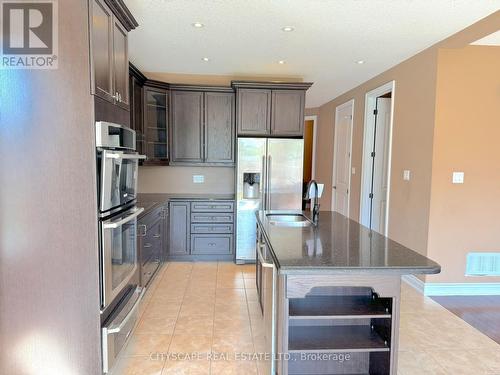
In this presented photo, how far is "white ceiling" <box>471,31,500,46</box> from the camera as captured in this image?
2874mm

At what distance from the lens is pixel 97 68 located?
6.11 ft

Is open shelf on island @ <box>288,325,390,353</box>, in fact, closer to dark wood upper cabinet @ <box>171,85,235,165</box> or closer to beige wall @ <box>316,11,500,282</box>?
beige wall @ <box>316,11,500,282</box>

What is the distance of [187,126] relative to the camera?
447 centimetres

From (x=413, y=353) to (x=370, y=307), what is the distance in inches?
39.9

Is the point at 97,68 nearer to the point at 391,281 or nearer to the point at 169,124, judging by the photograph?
the point at 391,281

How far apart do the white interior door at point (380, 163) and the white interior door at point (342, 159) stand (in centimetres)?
70

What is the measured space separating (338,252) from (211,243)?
9.24ft

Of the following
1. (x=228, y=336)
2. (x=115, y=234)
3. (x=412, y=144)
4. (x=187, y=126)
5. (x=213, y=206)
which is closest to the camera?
(x=115, y=234)

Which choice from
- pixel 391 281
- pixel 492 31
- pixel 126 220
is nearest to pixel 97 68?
pixel 126 220

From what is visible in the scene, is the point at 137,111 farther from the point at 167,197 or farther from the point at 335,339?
the point at 335,339

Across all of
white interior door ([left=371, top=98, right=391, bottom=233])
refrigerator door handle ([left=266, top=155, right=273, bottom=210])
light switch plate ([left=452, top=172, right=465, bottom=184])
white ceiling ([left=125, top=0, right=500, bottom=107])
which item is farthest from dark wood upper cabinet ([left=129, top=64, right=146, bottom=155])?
light switch plate ([left=452, top=172, right=465, bottom=184])

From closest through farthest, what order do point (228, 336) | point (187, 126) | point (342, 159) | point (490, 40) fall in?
point (228, 336), point (490, 40), point (187, 126), point (342, 159)

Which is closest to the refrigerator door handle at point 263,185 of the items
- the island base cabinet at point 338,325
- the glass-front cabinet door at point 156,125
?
the glass-front cabinet door at point 156,125

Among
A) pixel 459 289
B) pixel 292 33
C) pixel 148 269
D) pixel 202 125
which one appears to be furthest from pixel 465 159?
pixel 148 269
